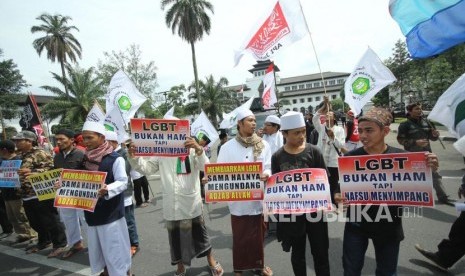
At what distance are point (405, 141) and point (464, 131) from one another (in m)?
3.16

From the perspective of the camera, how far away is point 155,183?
37.2ft

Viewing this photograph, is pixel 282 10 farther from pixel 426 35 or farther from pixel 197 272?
pixel 197 272

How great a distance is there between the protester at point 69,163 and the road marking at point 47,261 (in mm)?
207

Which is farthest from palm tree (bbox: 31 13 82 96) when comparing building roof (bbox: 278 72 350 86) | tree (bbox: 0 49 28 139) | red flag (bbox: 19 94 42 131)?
building roof (bbox: 278 72 350 86)

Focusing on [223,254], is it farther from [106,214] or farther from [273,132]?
[273,132]

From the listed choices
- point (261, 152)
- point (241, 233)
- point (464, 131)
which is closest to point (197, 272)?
point (241, 233)

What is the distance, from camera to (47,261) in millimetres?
5289

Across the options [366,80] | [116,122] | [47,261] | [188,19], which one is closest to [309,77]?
[188,19]

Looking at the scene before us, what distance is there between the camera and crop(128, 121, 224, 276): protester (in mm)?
4074

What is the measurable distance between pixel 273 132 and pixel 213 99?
37994 mm

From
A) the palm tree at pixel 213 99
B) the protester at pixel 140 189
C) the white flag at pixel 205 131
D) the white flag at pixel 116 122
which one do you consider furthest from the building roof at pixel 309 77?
the white flag at pixel 116 122

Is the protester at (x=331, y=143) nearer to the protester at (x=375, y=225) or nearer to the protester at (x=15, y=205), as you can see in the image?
the protester at (x=375, y=225)

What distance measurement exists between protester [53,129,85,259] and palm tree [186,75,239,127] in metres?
37.7

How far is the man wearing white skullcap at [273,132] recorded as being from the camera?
588 centimetres
